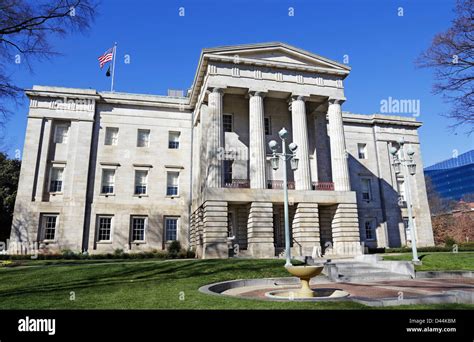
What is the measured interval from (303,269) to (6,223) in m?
37.4

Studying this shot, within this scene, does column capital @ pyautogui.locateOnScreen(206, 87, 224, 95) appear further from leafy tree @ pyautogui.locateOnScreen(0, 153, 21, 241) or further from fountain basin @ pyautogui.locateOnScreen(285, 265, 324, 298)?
leafy tree @ pyautogui.locateOnScreen(0, 153, 21, 241)

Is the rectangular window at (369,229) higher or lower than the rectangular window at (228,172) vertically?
lower

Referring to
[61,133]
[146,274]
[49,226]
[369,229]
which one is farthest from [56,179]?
[369,229]

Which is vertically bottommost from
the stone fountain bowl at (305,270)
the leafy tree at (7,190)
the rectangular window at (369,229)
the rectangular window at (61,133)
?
the stone fountain bowl at (305,270)

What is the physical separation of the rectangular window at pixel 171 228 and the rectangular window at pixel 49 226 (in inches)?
396

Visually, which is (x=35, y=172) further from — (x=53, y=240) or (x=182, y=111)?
(x=182, y=111)

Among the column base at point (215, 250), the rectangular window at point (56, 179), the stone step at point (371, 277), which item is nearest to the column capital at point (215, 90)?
the column base at point (215, 250)

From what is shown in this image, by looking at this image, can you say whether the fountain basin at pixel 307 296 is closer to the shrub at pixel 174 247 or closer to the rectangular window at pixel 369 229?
the shrub at pixel 174 247

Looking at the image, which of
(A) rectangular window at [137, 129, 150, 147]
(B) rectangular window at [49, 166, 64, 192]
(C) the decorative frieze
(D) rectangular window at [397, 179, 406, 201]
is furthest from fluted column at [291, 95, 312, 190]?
(B) rectangular window at [49, 166, 64, 192]

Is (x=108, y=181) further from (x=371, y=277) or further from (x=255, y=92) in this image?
(x=371, y=277)

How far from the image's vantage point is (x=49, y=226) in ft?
103

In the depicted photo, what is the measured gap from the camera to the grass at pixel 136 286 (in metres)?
9.05
